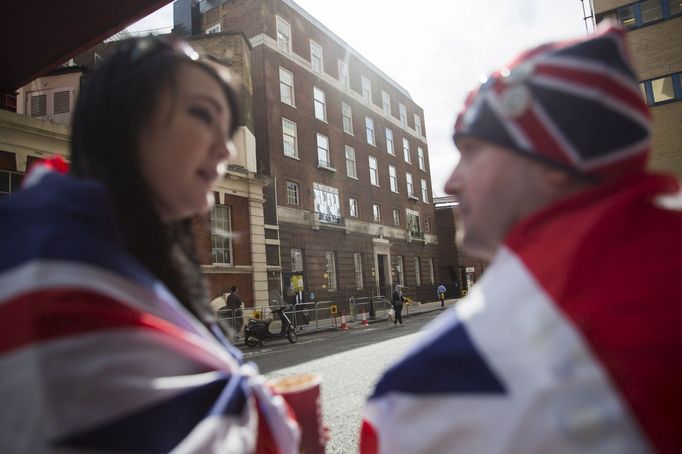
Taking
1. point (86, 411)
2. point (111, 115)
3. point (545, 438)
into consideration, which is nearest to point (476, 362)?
point (545, 438)

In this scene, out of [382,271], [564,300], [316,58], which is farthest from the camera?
[382,271]

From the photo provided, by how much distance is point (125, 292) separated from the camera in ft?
2.85

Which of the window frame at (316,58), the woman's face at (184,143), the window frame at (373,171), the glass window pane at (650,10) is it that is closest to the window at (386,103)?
the window frame at (373,171)

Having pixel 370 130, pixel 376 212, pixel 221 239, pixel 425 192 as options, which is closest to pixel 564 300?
pixel 221 239

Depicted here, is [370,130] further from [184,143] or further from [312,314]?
[184,143]

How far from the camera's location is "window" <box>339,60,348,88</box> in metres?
27.5

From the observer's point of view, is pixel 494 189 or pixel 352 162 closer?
pixel 494 189

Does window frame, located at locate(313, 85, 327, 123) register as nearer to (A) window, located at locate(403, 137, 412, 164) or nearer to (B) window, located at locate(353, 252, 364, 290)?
(B) window, located at locate(353, 252, 364, 290)

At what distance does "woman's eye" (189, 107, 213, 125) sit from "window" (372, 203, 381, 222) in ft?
87.0

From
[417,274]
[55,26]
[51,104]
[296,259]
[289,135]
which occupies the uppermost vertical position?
[289,135]

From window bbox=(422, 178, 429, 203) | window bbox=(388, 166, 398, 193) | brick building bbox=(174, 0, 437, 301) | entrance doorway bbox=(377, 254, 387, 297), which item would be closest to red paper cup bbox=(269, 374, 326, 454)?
brick building bbox=(174, 0, 437, 301)

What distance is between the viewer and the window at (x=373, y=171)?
28609 mm

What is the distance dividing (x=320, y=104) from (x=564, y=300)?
83.9 feet

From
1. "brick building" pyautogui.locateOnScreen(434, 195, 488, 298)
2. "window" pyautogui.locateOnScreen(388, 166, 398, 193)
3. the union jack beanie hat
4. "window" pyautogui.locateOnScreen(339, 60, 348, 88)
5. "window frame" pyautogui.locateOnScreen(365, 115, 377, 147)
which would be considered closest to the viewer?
the union jack beanie hat
